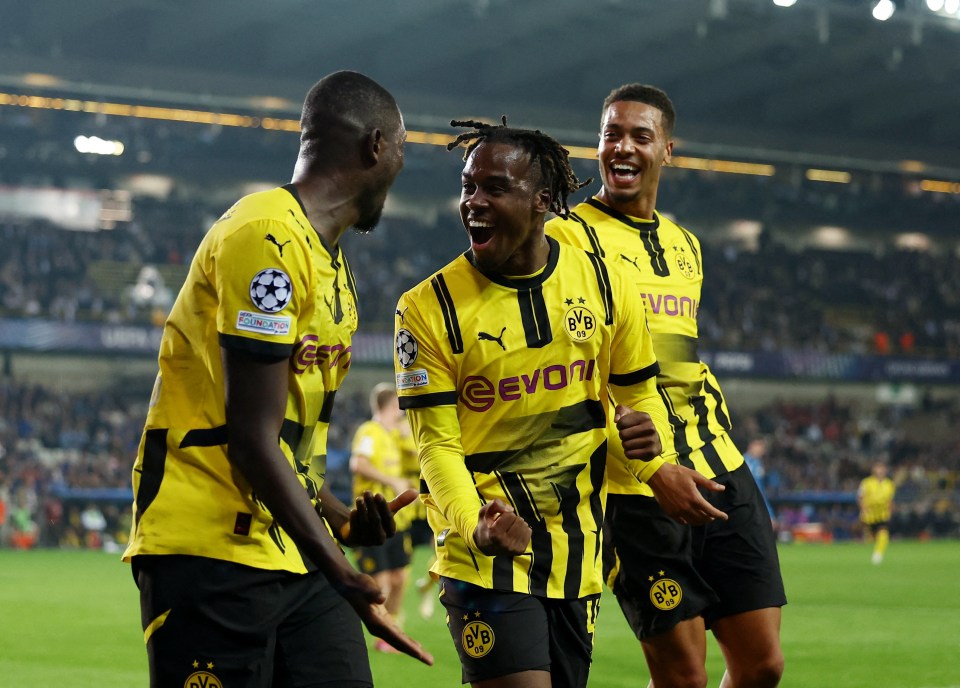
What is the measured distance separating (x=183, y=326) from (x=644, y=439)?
59.0 inches

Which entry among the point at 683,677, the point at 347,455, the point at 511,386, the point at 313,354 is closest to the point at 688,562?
the point at 683,677

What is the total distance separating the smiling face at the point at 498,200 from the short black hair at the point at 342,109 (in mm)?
691

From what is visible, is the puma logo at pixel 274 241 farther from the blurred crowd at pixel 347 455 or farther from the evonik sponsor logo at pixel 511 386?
the blurred crowd at pixel 347 455

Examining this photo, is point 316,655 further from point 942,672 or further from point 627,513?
point 942,672

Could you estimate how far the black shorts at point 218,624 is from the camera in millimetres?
3094

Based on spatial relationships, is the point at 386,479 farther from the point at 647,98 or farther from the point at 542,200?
the point at 542,200

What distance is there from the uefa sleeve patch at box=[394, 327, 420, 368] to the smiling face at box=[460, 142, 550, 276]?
316 mm

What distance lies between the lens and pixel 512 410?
4059 millimetres

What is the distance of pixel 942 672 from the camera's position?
9273mm

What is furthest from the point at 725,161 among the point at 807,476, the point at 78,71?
the point at 78,71

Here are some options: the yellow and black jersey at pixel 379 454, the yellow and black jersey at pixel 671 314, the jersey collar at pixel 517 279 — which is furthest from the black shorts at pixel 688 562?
the yellow and black jersey at pixel 379 454

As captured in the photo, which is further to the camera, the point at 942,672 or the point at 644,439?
the point at 942,672

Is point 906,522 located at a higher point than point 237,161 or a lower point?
lower

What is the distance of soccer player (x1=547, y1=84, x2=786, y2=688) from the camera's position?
5066 mm
